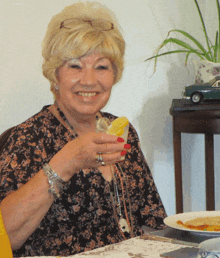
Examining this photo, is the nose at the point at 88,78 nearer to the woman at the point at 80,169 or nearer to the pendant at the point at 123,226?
the woman at the point at 80,169

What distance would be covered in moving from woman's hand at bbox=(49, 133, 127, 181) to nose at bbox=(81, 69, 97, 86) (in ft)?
1.13

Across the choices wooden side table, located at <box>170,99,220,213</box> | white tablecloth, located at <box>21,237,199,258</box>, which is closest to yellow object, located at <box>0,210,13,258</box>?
white tablecloth, located at <box>21,237,199,258</box>

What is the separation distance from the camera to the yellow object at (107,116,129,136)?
1.00m

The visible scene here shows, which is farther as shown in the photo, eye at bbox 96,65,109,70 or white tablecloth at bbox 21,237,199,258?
eye at bbox 96,65,109,70

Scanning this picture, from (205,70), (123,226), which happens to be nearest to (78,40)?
(123,226)

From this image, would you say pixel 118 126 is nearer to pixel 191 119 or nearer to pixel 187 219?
pixel 187 219

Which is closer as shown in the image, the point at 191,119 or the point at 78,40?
the point at 78,40

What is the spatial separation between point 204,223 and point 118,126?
13.1 inches

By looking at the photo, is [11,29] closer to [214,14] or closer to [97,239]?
[97,239]

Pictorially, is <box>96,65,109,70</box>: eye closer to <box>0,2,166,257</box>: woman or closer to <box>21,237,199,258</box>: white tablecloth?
<box>0,2,166,257</box>: woman

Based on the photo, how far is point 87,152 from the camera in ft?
3.46

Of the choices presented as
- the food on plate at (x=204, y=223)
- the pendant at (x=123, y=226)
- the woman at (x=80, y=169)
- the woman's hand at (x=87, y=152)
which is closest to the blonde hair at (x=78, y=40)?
the woman at (x=80, y=169)

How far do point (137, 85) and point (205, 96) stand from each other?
0.50 metres

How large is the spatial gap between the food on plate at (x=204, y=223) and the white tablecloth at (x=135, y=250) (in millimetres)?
65
